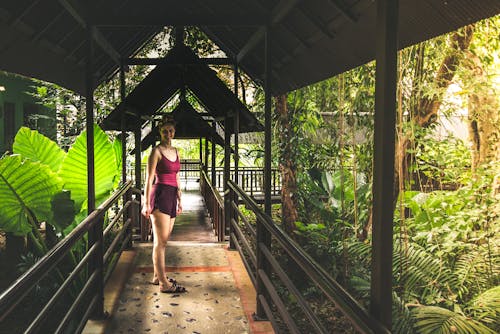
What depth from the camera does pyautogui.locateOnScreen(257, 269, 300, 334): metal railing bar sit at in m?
3.09

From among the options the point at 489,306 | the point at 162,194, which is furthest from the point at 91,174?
the point at 489,306

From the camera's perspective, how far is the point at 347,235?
9414 mm

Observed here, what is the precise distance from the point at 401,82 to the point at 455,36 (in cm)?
124

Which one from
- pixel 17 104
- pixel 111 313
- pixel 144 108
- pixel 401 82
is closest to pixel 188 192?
pixel 17 104

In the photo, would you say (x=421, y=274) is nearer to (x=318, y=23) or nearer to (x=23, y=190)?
(x=318, y=23)

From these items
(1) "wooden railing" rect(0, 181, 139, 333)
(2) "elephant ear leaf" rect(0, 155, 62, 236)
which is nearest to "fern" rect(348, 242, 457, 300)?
(1) "wooden railing" rect(0, 181, 139, 333)

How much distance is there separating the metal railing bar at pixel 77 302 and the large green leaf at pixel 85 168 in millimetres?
2201

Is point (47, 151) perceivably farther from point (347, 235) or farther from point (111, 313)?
point (347, 235)

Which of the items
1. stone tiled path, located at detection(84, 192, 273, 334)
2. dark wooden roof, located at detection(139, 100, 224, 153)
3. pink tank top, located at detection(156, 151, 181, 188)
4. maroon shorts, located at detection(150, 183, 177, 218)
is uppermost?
dark wooden roof, located at detection(139, 100, 224, 153)

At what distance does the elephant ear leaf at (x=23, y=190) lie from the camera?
546 centimetres

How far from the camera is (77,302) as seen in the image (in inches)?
141

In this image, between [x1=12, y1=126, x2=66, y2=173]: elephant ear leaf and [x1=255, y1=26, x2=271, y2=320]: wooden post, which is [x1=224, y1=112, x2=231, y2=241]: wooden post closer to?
[x1=12, y1=126, x2=66, y2=173]: elephant ear leaf

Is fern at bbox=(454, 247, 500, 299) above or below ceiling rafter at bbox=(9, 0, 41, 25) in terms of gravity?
below

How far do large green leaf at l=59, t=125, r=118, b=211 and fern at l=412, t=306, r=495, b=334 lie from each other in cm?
405
